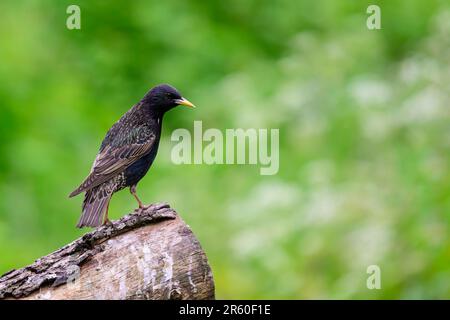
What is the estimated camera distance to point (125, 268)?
512cm

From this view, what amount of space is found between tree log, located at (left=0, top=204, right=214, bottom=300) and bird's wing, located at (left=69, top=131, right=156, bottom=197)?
61 centimetres

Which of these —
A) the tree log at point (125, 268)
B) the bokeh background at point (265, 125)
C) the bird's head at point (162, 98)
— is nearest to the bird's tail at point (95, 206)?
the tree log at point (125, 268)

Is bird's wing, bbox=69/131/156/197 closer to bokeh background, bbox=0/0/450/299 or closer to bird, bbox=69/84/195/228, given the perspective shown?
bird, bbox=69/84/195/228

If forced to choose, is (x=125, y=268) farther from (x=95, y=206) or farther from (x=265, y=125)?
(x=265, y=125)

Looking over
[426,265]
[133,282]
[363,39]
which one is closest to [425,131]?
[426,265]

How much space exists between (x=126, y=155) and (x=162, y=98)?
0.46 metres

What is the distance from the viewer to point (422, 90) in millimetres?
9016

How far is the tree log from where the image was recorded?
197 inches

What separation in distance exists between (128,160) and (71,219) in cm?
364

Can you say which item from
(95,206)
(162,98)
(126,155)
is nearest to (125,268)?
(95,206)

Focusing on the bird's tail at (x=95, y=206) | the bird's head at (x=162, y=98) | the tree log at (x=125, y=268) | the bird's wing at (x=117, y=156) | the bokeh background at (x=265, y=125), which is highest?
the bokeh background at (x=265, y=125)

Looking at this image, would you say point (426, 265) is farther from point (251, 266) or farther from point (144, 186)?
point (144, 186)

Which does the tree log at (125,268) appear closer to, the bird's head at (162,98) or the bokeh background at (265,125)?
the bird's head at (162,98)

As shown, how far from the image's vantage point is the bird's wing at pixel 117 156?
5.94 metres
